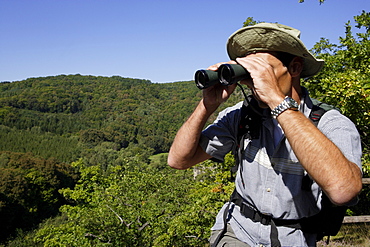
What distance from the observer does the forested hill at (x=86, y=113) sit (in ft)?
287

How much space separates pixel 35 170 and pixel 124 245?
4426 cm

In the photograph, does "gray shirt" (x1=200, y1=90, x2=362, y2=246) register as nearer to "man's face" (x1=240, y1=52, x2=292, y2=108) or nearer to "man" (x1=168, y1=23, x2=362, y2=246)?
"man" (x1=168, y1=23, x2=362, y2=246)

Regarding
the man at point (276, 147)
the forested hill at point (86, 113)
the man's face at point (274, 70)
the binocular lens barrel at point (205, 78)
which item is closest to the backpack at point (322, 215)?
the man at point (276, 147)

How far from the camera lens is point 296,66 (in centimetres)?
151

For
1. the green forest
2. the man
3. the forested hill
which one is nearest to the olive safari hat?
the man

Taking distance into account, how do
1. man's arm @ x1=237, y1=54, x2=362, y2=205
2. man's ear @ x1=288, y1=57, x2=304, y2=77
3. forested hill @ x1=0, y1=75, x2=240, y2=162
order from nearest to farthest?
1. man's arm @ x1=237, y1=54, x2=362, y2=205
2. man's ear @ x1=288, y1=57, x2=304, y2=77
3. forested hill @ x1=0, y1=75, x2=240, y2=162

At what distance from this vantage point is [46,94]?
125 metres

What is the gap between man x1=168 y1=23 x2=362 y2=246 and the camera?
1163 millimetres

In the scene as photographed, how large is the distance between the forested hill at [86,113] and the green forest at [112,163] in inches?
15.7

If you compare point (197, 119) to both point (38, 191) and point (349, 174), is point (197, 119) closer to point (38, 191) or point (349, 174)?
point (349, 174)

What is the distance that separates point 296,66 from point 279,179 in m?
0.55

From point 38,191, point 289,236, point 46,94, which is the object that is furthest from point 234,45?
point 46,94

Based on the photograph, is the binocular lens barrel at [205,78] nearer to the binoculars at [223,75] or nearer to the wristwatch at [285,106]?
the binoculars at [223,75]

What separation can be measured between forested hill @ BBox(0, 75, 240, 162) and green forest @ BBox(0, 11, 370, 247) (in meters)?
0.40
